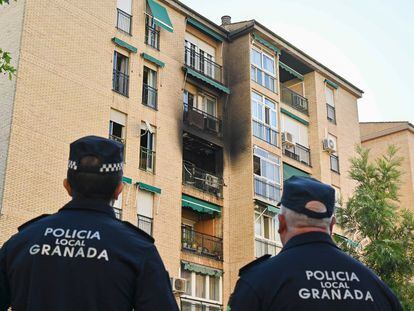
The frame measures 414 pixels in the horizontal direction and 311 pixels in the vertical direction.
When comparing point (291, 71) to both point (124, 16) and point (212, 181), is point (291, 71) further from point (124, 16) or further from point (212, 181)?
point (124, 16)

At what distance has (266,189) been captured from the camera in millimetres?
27469

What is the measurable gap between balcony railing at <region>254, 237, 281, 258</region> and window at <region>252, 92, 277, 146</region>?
4438 mm

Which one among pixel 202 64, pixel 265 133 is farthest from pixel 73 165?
pixel 202 64

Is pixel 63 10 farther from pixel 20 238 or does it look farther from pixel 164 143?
pixel 20 238

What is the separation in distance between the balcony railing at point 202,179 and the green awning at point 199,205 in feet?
1.85

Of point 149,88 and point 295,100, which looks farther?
point 295,100

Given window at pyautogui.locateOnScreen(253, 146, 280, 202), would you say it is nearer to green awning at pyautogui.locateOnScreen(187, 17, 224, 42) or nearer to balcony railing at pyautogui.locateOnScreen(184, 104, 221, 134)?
balcony railing at pyautogui.locateOnScreen(184, 104, 221, 134)

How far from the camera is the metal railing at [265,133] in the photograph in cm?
2792

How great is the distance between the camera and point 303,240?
10.9ft

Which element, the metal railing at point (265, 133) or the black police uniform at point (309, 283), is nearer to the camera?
the black police uniform at point (309, 283)

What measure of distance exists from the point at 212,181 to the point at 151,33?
20.7 ft

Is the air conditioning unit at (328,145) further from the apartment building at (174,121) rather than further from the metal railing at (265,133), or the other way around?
the metal railing at (265,133)

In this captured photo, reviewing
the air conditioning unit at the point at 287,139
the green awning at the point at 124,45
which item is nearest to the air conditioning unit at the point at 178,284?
the green awning at the point at 124,45

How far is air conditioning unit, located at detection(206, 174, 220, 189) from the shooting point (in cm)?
2646
